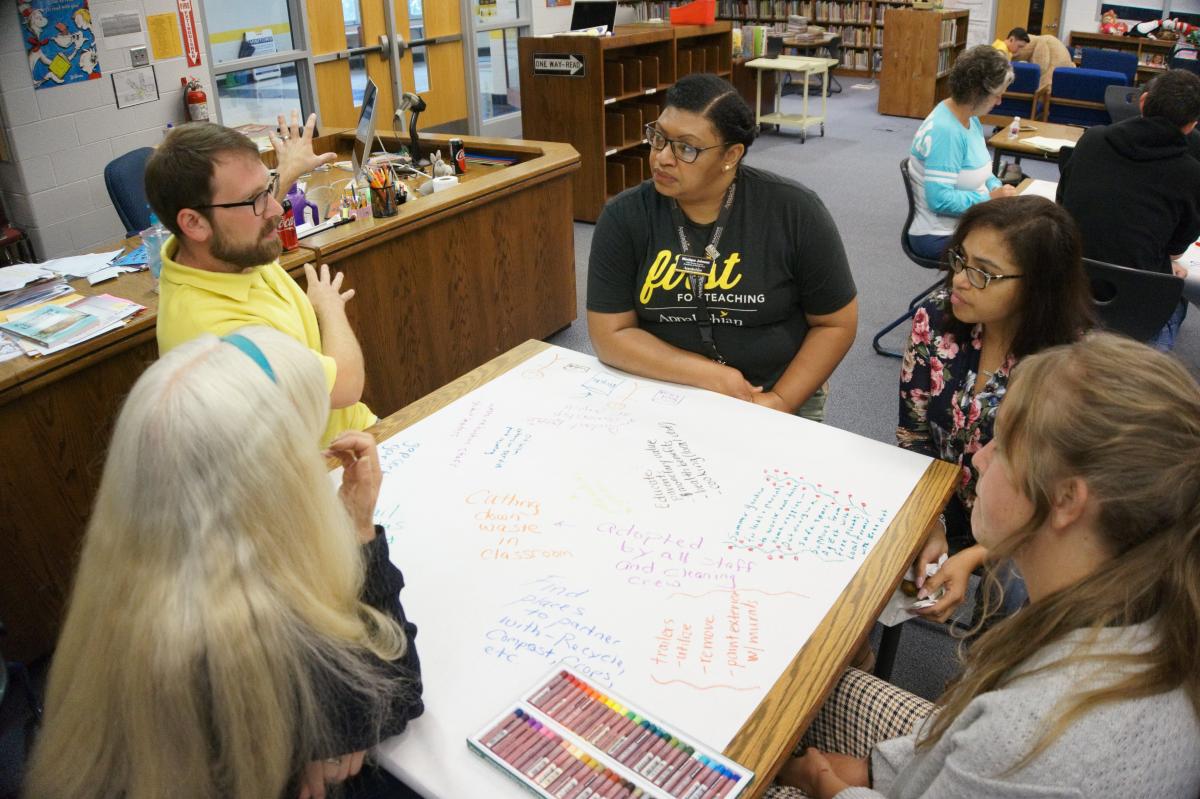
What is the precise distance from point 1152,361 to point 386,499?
1.22 meters

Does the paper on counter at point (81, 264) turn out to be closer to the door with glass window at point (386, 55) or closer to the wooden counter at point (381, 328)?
the wooden counter at point (381, 328)

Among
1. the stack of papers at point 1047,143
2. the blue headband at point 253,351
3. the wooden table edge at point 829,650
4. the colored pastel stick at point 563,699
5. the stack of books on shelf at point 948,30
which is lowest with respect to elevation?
the wooden table edge at point 829,650

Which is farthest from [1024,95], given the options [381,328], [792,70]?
[381,328]

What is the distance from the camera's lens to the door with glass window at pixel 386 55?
233 inches

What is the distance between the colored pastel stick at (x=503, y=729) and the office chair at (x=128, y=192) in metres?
2.90

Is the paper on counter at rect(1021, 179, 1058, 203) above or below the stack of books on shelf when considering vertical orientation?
below

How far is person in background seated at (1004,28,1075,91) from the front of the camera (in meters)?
7.82

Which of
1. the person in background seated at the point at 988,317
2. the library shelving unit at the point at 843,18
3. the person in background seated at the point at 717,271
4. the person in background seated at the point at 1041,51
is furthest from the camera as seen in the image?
the library shelving unit at the point at 843,18

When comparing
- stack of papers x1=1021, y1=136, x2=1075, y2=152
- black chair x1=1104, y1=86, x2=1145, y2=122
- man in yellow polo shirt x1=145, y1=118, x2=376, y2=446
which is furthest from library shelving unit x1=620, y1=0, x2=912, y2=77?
man in yellow polo shirt x1=145, y1=118, x2=376, y2=446

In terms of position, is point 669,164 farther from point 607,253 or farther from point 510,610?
point 510,610

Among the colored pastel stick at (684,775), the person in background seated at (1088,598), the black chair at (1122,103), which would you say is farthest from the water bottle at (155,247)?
the black chair at (1122,103)

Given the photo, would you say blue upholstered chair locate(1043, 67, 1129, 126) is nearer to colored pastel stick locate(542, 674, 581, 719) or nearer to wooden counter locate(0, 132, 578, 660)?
wooden counter locate(0, 132, 578, 660)

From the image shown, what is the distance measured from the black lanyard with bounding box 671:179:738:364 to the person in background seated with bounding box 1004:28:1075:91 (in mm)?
7080

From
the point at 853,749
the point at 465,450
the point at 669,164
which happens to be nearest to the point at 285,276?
the point at 465,450
